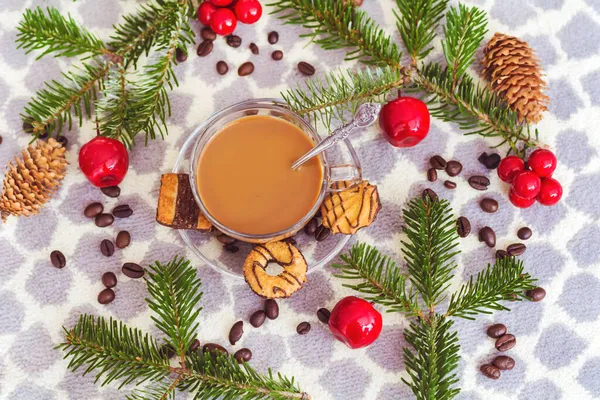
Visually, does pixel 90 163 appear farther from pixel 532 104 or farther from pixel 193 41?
pixel 532 104

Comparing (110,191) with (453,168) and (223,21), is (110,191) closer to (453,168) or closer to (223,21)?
(223,21)

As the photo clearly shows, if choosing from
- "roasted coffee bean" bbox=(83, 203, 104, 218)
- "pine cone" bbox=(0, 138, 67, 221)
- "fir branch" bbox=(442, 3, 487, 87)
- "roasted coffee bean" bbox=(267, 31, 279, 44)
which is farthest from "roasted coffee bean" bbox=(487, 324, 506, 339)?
"pine cone" bbox=(0, 138, 67, 221)

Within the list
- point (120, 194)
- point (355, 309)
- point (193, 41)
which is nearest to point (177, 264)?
point (120, 194)

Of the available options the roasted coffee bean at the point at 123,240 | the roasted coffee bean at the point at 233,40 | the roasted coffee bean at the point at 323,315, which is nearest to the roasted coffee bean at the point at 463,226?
the roasted coffee bean at the point at 323,315

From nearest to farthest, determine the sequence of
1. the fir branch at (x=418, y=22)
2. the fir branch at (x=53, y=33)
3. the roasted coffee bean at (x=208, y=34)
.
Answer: the fir branch at (x=53, y=33) < the fir branch at (x=418, y=22) < the roasted coffee bean at (x=208, y=34)

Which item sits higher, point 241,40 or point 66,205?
point 241,40

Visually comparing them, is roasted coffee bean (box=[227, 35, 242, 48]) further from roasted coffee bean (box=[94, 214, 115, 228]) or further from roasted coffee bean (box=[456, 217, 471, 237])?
roasted coffee bean (box=[456, 217, 471, 237])

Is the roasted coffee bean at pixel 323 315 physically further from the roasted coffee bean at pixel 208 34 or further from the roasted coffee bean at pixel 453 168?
the roasted coffee bean at pixel 208 34
